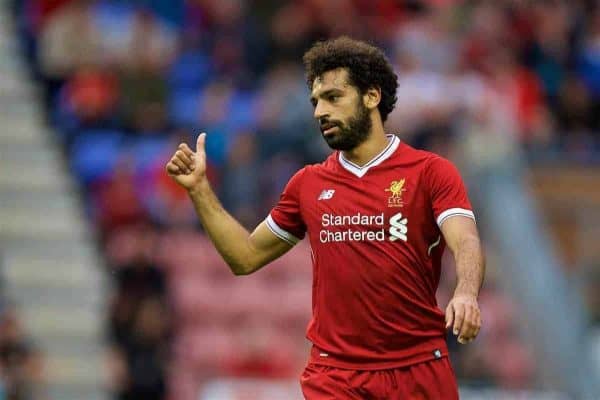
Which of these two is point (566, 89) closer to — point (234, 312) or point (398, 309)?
point (234, 312)

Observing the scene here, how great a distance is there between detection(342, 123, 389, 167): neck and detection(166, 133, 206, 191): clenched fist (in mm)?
691

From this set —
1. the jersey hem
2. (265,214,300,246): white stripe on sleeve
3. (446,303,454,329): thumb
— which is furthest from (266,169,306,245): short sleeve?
(446,303,454,329): thumb

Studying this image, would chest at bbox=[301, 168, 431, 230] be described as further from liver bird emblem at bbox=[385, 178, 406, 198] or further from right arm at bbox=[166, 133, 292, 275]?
right arm at bbox=[166, 133, 292, 275]

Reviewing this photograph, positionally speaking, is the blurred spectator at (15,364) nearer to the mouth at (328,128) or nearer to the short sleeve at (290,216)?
the short sleeve at (290,216)

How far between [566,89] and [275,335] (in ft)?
14.6

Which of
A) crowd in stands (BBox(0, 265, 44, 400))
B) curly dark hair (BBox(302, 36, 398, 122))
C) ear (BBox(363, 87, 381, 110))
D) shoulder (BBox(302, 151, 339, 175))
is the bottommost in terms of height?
crowd in stands (BBox(0, 265, 44, 400))

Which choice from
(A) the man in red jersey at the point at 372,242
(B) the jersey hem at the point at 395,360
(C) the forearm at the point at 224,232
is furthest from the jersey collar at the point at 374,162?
(B) the jersey hem at the point at 395,360

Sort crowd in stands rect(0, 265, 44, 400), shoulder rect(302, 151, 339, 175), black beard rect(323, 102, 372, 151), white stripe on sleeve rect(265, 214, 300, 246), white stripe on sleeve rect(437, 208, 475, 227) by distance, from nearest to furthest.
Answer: white stripe on sleeve rect(437, 208, 475, 227) → black beard rect(323, 102, 372, 151) → shoulder rect(302, 151, 339, 175) → white stripe on sleeve rect(265, 214, 300, 246) → crowd in stands rect(0, 265, 44, 400)

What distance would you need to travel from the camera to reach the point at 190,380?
13445 mm

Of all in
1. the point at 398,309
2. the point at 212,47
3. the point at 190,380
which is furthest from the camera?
the point at 212,47

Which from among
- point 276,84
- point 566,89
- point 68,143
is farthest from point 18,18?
point 566,89

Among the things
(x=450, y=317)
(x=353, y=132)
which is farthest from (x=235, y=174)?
(x=450, y=317)

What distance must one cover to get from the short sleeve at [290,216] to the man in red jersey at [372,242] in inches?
5.4

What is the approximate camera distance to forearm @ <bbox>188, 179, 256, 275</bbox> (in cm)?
732
